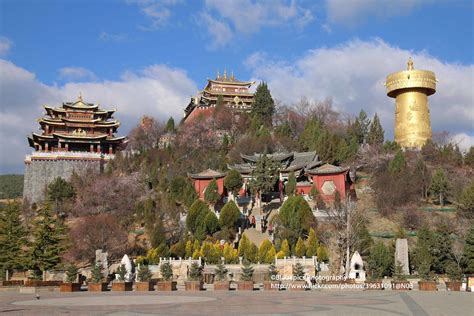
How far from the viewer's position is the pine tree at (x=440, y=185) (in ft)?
150

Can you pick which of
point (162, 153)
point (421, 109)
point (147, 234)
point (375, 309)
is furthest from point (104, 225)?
point (421, 109)

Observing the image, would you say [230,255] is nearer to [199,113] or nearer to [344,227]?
[344,227]

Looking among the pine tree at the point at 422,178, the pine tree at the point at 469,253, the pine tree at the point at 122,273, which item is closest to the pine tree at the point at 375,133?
the pine tree at the point at 422,178

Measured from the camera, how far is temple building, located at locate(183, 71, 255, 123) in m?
75.6

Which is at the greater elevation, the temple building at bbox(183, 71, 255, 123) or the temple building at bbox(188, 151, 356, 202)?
the temple building at bbox(183, 71, 255, 123)

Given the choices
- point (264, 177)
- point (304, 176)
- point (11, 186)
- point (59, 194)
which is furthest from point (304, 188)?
point (11, 186)

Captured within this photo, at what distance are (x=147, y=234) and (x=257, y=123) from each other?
23653mm

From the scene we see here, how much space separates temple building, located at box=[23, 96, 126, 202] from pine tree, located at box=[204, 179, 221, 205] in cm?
1984

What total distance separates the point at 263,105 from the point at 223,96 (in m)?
11.1

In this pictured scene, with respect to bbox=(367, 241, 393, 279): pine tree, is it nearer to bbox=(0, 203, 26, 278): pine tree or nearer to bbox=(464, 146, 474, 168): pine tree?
bbox=(0, 203, 26, 278): pine tree

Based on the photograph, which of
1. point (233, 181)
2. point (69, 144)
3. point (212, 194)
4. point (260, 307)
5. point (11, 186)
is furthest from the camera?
point (11, 186)

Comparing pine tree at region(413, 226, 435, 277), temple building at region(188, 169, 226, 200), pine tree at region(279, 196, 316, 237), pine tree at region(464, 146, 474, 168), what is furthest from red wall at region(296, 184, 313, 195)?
pine tree at region(413, 226, 435, 277)

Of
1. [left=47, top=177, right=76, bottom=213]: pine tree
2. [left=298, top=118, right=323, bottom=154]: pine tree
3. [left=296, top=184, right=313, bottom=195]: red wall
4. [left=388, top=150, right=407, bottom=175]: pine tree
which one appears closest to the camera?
[left=388, top=150, right=407, bottom=175]: pine tree

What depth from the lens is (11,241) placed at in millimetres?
34719
